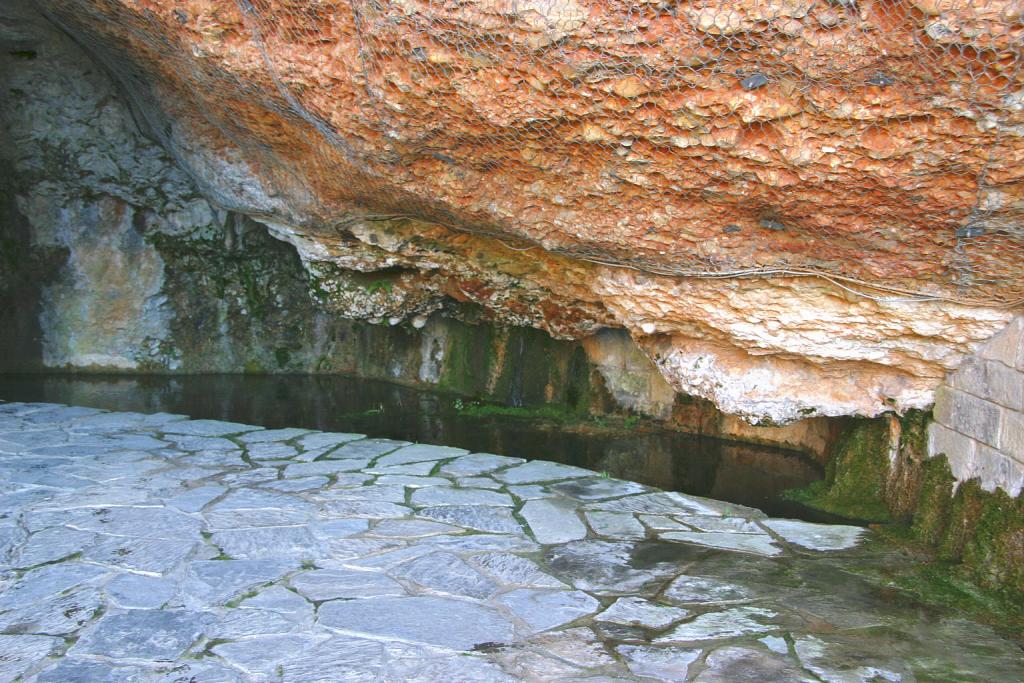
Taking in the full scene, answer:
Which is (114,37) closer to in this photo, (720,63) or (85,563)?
(85,563)

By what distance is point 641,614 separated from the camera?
3.71 meters

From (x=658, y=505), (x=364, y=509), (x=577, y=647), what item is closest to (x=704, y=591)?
(x=577, y=647)

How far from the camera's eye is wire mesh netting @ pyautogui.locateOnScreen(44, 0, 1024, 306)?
352cm

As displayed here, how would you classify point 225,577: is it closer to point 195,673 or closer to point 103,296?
point 195,673

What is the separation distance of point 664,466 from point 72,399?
206 inches

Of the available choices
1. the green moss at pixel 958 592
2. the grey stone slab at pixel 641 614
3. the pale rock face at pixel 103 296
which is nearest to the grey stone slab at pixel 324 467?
the grey stone slab at pixel 641 614

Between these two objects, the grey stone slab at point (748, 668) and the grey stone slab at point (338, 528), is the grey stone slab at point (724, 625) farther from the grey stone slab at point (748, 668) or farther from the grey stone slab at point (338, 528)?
the grey stone slab at point (338, 528)

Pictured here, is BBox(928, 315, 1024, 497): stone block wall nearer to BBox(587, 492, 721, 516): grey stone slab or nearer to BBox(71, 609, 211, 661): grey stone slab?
BBox(587, 492, 721, 516): grey stone slab

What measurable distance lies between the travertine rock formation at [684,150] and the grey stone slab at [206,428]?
5.61 ft

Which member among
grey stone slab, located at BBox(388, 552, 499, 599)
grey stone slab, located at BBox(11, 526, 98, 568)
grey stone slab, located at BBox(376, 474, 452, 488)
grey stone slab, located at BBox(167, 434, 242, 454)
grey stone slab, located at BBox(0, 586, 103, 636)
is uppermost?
grey stone slab, located at BBox(376, 474, 452, 488)

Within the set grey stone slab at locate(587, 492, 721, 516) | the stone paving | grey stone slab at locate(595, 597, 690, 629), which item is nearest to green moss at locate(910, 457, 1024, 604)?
the stone paving

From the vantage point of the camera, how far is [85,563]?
402 cm

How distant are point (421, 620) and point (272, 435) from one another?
3240 millimetres

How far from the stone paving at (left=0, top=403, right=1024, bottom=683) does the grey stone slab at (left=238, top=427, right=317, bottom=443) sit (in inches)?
19.7
